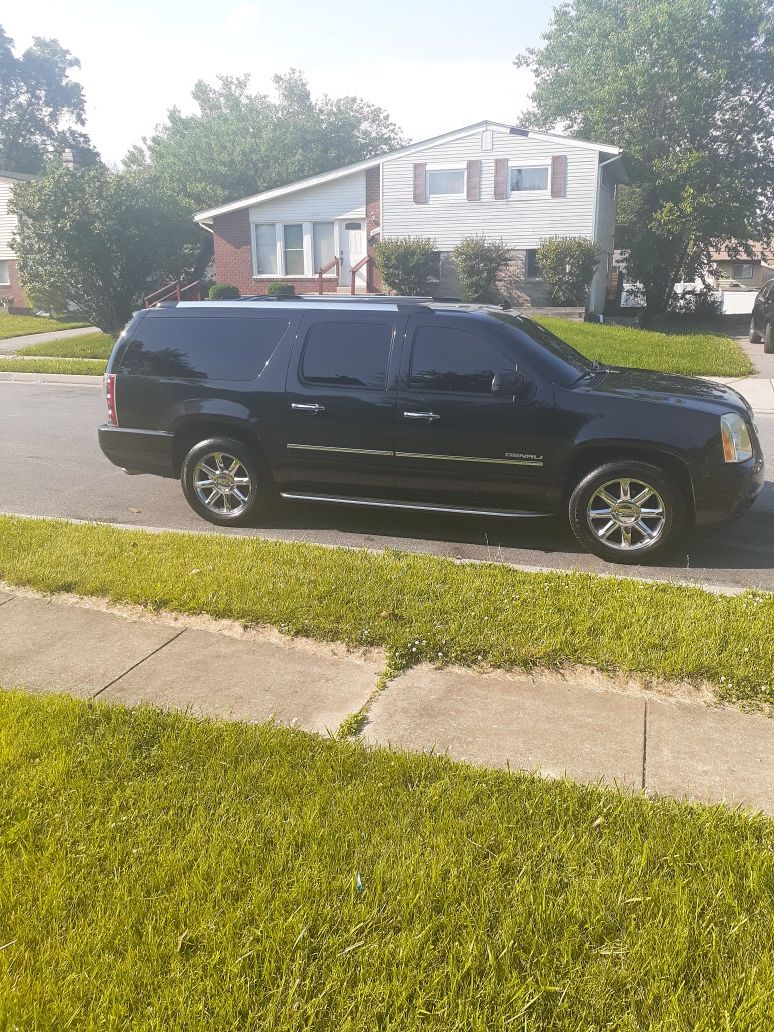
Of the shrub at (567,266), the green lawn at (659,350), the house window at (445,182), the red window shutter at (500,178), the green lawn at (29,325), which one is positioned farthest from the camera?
the house window at (445,182)

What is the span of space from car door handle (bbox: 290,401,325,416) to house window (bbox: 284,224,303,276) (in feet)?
88.0

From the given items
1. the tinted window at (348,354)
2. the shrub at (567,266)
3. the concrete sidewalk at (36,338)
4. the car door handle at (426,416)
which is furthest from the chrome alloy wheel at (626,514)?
the shrub at (567,266)

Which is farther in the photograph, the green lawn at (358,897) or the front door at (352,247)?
the front door at (352,247)

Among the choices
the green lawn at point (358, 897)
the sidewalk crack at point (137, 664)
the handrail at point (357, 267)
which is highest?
the handrail at point (357, 267)

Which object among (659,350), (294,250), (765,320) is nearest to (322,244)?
(294,250)

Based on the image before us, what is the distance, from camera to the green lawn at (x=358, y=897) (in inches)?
92.7

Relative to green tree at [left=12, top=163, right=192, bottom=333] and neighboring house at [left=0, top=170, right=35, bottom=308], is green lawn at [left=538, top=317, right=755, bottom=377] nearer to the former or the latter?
green tree at [left=12, top=163, right=192, bottom=333]

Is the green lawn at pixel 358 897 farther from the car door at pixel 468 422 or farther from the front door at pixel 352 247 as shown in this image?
the front door at pixel 352 247

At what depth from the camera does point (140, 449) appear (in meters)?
7.41

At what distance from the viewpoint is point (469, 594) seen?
5.18m

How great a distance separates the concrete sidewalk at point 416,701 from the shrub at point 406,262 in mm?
25384

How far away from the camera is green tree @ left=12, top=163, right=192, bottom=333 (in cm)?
2277

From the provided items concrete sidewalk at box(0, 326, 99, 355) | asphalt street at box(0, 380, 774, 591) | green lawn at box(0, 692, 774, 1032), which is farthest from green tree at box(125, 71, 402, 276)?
green lawn at box(0, 692, 774, 1032)

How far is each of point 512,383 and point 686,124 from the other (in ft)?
115
